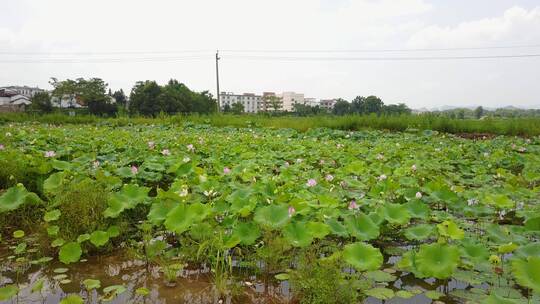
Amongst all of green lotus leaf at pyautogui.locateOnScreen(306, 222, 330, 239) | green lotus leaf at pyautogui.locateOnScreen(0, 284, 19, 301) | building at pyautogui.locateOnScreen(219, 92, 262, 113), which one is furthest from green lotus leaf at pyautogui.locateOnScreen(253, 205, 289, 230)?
building at pyautogui.locateOnScreen(219, 92, 262, 113)

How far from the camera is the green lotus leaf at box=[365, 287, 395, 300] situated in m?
1.85

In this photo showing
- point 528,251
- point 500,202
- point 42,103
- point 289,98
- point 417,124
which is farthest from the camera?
point 289,98

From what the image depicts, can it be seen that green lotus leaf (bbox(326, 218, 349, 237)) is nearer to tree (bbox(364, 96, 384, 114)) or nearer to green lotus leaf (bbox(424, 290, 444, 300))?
Result: green lotus leaf (bbox(424, 290, 444, 300))

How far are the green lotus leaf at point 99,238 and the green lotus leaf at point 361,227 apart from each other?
1.44m

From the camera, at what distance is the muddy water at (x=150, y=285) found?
188 centimetres

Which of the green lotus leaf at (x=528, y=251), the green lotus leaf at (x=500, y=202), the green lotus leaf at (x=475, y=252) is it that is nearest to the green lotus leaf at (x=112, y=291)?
the green lotus leaf at (x=475, y=252)

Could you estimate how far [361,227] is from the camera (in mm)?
2240

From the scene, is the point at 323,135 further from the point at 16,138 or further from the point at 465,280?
the point at 465,280

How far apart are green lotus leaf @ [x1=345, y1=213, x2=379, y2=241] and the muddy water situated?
281mm

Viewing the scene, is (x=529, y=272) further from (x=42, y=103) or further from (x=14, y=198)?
(x=42, y=103)

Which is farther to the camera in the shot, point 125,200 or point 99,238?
point 125,200

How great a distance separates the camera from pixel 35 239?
2.54 m

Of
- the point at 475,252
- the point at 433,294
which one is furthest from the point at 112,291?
the point at 475,252

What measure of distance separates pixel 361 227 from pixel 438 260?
465mm
